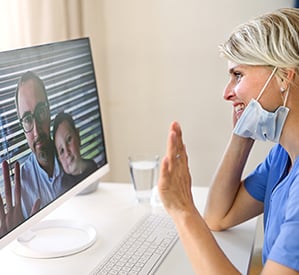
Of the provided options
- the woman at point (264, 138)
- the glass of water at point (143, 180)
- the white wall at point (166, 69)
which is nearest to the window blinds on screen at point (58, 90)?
the glass of water at point (143, 180)

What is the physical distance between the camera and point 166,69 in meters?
2.41

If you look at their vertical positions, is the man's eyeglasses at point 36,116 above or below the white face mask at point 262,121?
above

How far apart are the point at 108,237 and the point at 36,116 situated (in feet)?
1.26

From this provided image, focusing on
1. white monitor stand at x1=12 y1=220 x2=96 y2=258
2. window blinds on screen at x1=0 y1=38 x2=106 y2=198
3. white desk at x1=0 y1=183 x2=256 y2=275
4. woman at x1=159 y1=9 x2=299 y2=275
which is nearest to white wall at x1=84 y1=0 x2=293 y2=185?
white desk at x1=0 y1=183 x2=256 y2=275

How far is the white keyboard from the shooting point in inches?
52.7

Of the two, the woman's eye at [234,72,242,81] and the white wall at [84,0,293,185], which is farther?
the white wall at [84,0,293,185]

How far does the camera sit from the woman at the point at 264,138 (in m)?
1.17

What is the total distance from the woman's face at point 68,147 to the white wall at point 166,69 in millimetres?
886

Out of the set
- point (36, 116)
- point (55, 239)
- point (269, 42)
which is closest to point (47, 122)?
point (36, 116)

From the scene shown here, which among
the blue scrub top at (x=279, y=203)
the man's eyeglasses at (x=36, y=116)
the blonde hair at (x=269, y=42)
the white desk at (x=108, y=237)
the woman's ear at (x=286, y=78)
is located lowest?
the white desk at (x=108, y=237)

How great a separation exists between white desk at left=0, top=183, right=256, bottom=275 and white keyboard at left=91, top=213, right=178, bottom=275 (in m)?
0.03

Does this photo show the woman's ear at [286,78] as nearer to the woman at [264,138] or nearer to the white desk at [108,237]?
the woman at [264,138]

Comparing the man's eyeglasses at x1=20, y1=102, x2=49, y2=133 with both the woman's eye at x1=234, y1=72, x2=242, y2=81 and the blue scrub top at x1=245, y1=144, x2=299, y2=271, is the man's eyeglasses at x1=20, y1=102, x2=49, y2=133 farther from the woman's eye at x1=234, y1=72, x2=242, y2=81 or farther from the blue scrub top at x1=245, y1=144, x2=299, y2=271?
the blue scrub top at x1=245, y1=144, x2=299, y2=271

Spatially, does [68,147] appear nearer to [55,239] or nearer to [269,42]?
[55,239]
